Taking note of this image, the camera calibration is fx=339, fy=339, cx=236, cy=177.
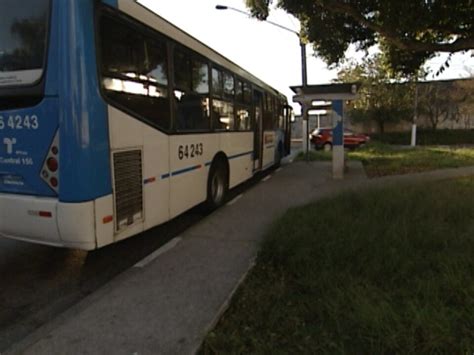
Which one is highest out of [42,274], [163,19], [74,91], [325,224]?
[163,19]

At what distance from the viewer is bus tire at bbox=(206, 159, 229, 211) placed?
248 inches

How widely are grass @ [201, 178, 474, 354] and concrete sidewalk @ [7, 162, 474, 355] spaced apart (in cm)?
27

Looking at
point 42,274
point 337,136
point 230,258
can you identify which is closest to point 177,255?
point 230,258

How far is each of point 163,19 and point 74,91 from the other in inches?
76.0

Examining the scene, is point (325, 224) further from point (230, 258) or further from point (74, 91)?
point (74, 91)

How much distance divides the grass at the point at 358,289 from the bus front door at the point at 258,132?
439cm

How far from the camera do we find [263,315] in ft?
9.32

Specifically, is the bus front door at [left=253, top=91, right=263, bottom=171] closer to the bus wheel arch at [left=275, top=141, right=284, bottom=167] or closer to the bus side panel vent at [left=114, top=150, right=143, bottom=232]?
the bus wheel arch at [left=275, top=141, right=284, bottom=167]

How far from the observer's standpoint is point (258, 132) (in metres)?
9.45

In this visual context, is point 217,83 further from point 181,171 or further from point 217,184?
point 181,171

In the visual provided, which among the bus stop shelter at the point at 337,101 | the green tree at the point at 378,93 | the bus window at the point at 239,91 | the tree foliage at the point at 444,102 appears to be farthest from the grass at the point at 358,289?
the tree foliage at the point at 444,102

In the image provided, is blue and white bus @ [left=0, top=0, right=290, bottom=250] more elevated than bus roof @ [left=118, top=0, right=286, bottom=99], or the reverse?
bus roof @ [left=118, top=0, right=286, bottom=99]

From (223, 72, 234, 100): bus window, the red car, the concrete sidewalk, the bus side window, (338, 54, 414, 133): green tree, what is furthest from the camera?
(338, 54, 414, 133): green tree

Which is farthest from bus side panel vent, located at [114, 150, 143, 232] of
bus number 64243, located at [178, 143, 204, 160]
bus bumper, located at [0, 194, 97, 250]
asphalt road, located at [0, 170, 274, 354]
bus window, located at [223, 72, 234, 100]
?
bus window, located at [223, 72, 234, 100]
